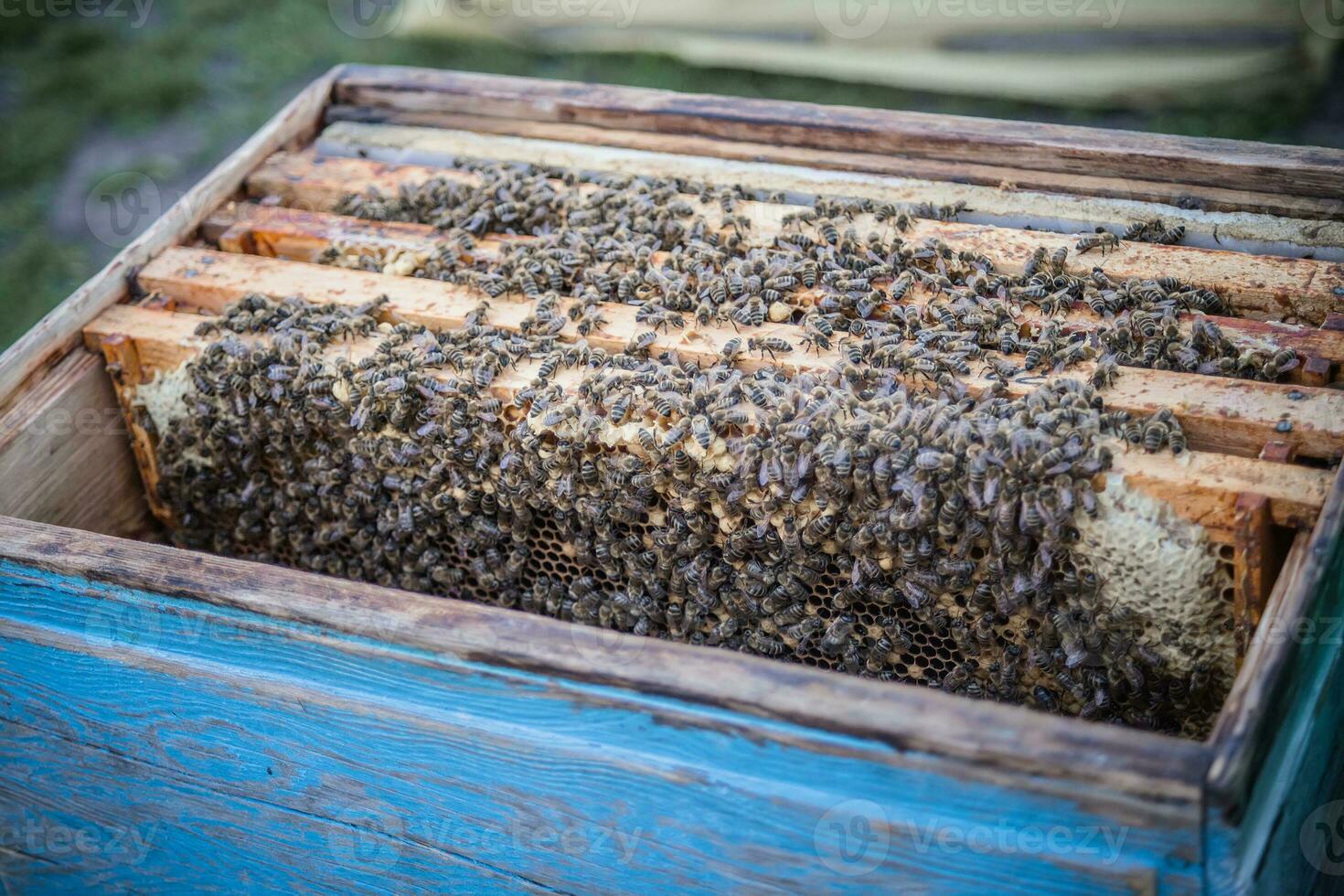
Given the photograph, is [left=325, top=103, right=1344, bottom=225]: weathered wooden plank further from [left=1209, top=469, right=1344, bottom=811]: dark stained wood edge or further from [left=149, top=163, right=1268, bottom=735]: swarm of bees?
[left=1209, top=469, right=1344, bottom=811]: dark stained wood edge

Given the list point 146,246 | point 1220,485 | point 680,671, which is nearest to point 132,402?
point 146,246

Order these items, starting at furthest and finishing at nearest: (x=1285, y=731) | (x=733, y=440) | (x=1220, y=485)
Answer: (x=733, y=440) → (x=1220, y=485) → (x=1285, y=731)

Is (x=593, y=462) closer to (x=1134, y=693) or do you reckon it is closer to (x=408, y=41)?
(x=1134, y=693)

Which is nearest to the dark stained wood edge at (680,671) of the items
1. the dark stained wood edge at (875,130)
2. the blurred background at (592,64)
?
the dark stained wood edge at (875,130)

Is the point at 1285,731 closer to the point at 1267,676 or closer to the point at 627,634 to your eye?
the point at 1267,676

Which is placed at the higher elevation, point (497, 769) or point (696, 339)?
point (696, 339)

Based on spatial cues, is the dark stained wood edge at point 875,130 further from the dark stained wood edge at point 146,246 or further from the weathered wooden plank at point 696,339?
the weathered wooden plank at point 696,339

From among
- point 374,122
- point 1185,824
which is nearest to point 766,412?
point 1185,824
